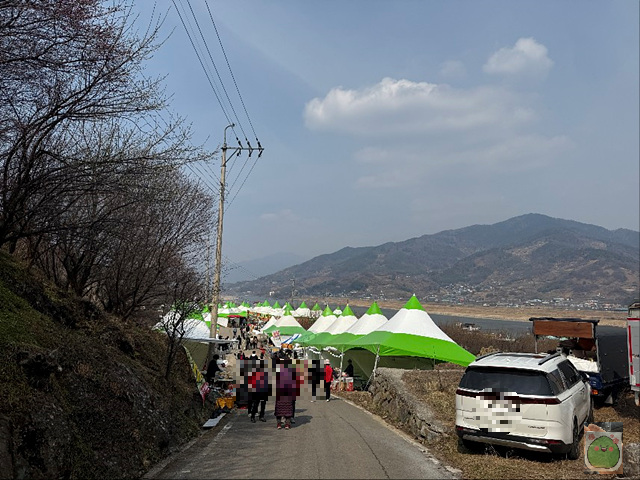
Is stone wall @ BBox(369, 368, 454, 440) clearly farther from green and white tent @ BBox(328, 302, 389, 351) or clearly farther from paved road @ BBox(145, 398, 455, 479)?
green and white tent @ BBox(328, 302, 389, 351)

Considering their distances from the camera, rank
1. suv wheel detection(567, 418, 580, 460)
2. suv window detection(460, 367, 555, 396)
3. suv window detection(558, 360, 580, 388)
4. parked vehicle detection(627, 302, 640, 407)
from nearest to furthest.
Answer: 1. suv window detection(460, 367, 555, 396)
2. suv wheel detection(567, 418, 580, 460)
3. suv window detection(558, 360, 580, 388)
4. parked vehicle detection(627, 302, 640, 407)

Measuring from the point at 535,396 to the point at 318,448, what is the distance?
12.3 feet

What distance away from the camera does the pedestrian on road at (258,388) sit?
13.0 meters

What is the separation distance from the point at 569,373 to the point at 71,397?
8459 mm

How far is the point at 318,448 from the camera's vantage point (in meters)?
9.37

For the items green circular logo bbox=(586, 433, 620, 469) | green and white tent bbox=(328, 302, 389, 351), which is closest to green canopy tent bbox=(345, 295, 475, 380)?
green and white tent bbox=(328, 302, 389, 351)

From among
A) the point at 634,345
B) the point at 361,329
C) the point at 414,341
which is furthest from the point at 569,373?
the point at 361,329

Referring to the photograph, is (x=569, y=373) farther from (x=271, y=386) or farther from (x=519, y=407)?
(x=271, y=386)

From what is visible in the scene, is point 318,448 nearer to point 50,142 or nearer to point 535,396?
point 535,396

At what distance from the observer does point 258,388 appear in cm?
1300

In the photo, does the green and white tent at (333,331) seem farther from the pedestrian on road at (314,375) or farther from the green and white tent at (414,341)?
the pedestrian on road at (314,375)

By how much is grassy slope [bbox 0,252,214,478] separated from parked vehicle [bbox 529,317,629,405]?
10.7 m

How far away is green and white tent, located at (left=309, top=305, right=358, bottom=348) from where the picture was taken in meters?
28.0

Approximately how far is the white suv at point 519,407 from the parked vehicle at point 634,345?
2.13 m
